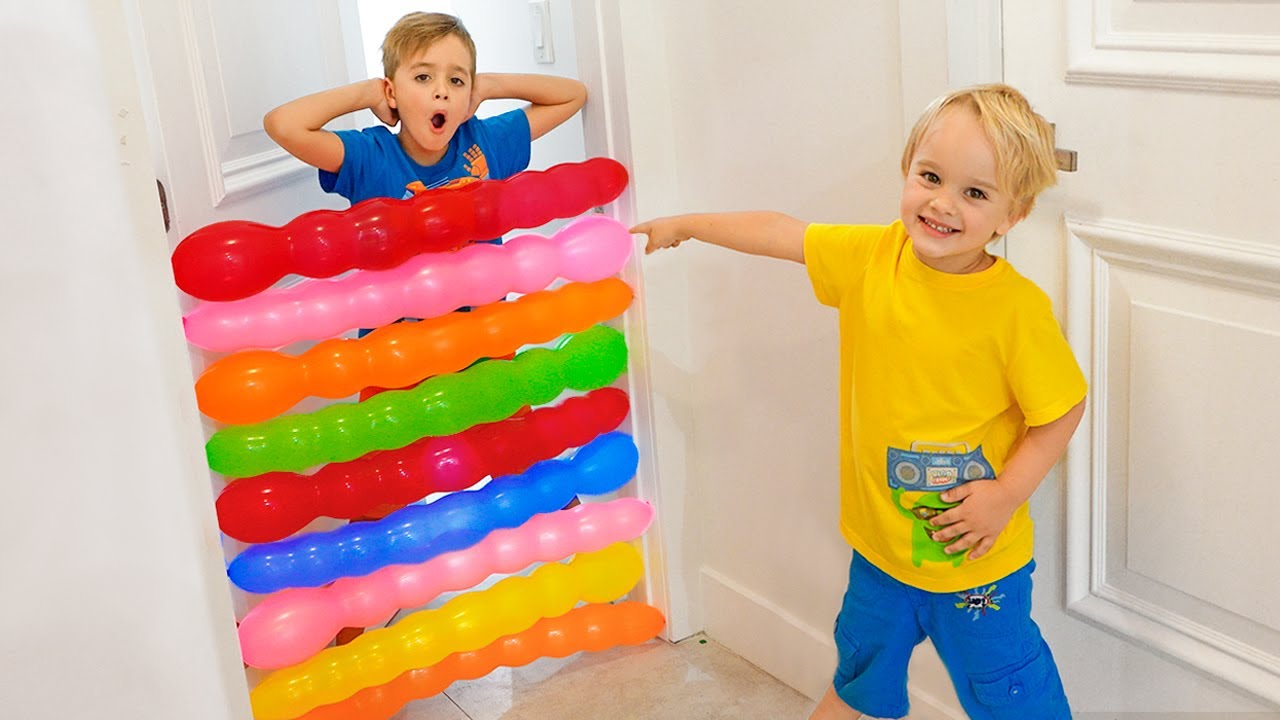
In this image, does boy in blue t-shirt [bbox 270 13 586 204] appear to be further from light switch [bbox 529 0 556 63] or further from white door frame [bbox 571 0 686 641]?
light switch [bbox 529 0 556 63]

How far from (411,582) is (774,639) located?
0.66 metres

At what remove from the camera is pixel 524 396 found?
6.40 feet

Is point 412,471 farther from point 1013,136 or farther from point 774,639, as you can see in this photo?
point 1013,136

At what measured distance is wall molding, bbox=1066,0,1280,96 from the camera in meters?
1.26

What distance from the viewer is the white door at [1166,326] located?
1.32m

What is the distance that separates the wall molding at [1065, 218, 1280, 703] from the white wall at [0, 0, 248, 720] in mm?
1025

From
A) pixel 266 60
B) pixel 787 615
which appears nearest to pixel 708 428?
pixel 787 615

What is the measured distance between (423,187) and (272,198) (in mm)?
248

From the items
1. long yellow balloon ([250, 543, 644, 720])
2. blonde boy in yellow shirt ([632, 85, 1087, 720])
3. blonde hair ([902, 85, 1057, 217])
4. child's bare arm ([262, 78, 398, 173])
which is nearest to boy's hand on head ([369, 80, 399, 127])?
child's bare arm ([262, 78, 398, 173])

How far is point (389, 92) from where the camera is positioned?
188cm

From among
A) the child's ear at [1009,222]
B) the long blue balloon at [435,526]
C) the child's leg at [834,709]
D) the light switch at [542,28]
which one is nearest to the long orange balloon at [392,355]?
the long blue balloon at [435,526]

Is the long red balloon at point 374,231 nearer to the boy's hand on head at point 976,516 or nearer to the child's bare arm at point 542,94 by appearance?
the child's bare arm at point 542,94

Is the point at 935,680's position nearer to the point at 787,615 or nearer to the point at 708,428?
the point at 787,615

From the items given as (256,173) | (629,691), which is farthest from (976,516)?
(256,173)
